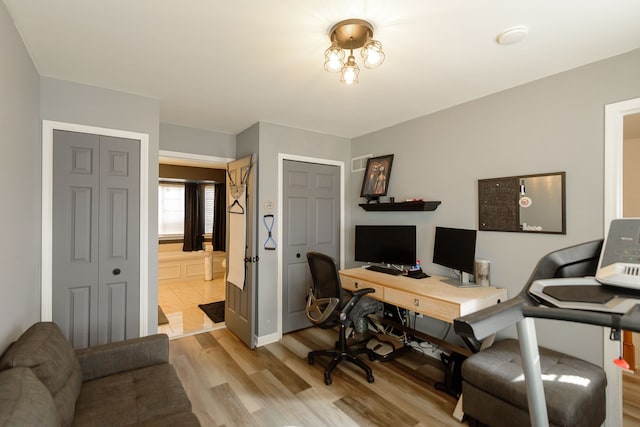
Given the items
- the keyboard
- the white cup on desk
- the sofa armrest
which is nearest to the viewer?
the sofa armrest

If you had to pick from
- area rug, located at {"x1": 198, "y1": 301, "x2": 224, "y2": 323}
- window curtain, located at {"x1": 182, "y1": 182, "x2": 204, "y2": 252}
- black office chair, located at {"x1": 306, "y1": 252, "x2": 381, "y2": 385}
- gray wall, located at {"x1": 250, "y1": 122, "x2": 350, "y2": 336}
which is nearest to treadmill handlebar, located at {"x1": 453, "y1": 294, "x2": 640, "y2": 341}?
black office chair, located at {"x1": 306, "y1": 252, "x2": 381, "y2": 385}

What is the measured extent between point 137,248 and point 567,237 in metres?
3.30

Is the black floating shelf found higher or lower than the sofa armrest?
higher

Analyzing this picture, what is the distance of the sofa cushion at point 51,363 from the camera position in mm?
1360

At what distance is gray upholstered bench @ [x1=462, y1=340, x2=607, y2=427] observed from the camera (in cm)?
161

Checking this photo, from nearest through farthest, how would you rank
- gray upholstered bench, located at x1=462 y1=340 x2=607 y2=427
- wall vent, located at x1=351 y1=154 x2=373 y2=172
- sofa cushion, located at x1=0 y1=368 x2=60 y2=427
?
sofa cushion, located at x1=0 y1=368 x2=60 y2=427
gray upholstered bench, located at x1=462 y1=340 x2=607 y2=427
wall vent, located at x1=351 y1=154 x2=373 y2=172

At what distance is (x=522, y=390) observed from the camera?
1700mm

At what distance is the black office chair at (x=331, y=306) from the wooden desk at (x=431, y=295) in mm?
178

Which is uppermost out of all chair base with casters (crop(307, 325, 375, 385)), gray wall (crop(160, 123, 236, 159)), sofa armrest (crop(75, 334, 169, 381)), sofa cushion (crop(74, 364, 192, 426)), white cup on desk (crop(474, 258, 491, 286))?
gray wall (crop(160, 123, 236, 159))

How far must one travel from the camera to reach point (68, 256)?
229 cm

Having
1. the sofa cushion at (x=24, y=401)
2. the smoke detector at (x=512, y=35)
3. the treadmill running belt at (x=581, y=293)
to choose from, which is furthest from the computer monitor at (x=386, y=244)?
the sofa cushion at (x=24, y=401)

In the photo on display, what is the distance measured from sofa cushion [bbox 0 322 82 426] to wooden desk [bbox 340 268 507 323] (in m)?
2.15

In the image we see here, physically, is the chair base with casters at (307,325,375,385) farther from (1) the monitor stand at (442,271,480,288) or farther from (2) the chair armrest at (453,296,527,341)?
(2) the chair armrest at (453,296,527,341)

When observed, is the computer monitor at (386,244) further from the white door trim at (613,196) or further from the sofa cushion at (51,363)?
the sofa cushion at (51,363)
